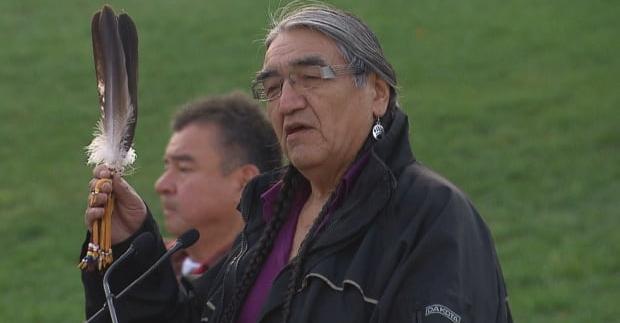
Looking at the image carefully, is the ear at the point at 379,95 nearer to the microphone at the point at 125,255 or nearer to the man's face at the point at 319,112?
the man's face at the point at 319,112

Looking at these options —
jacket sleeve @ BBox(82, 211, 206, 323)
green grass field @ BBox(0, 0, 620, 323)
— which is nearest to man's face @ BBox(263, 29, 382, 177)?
jacket sleeve @ BBox(82, 211, 206, 323)

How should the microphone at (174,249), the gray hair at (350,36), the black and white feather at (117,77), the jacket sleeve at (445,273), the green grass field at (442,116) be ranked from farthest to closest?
the green grass field at (442,116), the black and white feather at (117,77), the microphone at (174,249), the gray hair at (350,36), the jacket sleeve at (445,273)

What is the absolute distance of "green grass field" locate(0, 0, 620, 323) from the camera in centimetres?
874

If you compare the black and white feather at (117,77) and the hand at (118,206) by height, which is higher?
the black and white feather at (117,77)

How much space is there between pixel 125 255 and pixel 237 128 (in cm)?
172

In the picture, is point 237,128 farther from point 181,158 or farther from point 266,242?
point 266,242

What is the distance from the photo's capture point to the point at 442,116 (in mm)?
11336

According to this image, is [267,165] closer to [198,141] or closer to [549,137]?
[198,141]

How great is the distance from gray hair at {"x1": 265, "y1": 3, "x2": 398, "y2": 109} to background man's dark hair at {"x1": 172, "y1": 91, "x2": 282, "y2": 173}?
1741 millimetres

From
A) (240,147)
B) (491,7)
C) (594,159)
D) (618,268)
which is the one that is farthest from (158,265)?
(491,7)

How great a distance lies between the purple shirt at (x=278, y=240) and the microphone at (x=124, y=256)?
0.36m

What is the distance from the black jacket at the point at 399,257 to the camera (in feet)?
10.6

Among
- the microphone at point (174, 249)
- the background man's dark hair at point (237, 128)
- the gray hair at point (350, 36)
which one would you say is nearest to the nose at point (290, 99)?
the gray hair at point (350, 36)

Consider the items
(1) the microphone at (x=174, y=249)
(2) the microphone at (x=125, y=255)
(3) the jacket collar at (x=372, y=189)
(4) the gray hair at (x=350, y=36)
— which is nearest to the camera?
(3) the jacket collar at (x=372, y=189)
